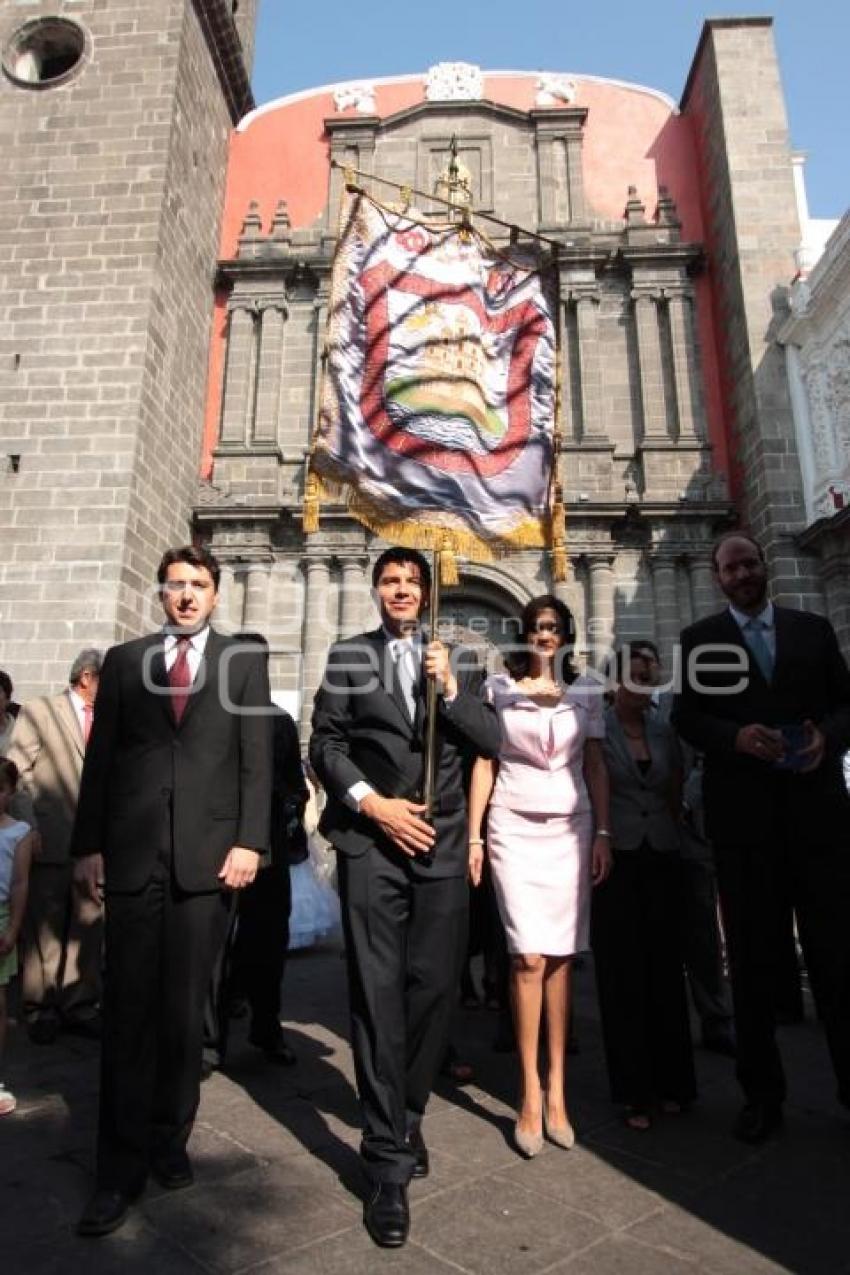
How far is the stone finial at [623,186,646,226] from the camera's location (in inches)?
509

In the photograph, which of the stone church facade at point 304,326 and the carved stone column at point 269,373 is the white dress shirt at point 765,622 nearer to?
the stone church facade at point 304,326

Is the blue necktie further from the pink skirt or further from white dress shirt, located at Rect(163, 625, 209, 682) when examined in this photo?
white dress shirt, located at Rect(163, 625, 209, 682)

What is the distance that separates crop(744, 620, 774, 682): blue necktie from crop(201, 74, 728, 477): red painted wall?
37.7 ft

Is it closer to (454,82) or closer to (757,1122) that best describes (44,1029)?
(757,1122)

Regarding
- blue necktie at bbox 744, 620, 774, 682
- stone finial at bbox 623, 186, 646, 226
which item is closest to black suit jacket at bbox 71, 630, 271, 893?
blue necktie at bbox 744, 620, 774, 682

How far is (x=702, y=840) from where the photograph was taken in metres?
4.58

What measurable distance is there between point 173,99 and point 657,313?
7.64 meters

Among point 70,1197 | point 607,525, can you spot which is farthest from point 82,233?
point 70,1197

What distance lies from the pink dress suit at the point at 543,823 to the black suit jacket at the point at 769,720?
0.43 m

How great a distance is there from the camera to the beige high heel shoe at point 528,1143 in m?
2.68

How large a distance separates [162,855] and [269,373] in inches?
442

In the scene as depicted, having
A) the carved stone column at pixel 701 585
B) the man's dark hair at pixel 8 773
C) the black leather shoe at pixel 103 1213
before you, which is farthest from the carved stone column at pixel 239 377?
the black leather shoe at pixel 103 1213

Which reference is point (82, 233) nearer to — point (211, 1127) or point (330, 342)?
point (330, 342)

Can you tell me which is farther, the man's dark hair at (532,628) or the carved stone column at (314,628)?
the carved stone column at (314,628)
